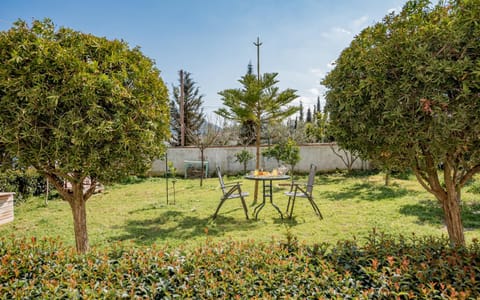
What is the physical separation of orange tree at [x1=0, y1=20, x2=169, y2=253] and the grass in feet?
4.71

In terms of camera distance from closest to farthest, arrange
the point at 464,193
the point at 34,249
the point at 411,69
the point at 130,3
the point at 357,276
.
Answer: the point at 357,276
the point at 411,69
the point at 34,249
the point at 130,3
the point at 464,193

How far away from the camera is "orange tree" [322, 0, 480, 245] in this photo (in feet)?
5.88

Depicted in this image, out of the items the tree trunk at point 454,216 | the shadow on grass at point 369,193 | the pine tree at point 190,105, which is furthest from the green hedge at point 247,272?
the pine tree at point 190,105

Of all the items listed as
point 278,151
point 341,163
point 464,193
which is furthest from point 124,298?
point 341,163

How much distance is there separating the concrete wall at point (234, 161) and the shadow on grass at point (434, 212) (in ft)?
20.3

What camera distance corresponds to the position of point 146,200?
7391 millimetres

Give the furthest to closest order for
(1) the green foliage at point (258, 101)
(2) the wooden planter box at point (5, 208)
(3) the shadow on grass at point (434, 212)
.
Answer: (1) the green foliage at point (258, 101) → (2) the wooden planter box at point (5, 208) → (3) the shadow on grass at point (434, 212)

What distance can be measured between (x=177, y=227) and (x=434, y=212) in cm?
482

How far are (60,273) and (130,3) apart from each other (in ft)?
16.7

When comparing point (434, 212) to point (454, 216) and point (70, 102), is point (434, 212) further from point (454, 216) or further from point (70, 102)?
point (70, 102)

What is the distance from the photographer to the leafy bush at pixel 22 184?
663 cm

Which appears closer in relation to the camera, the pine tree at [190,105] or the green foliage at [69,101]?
the green foliage at [69,101]

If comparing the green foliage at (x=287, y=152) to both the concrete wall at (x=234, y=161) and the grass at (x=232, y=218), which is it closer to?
the concrete wall at (x=234, y=161)

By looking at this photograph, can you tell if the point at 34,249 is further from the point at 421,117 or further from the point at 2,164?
the point at 421,117
